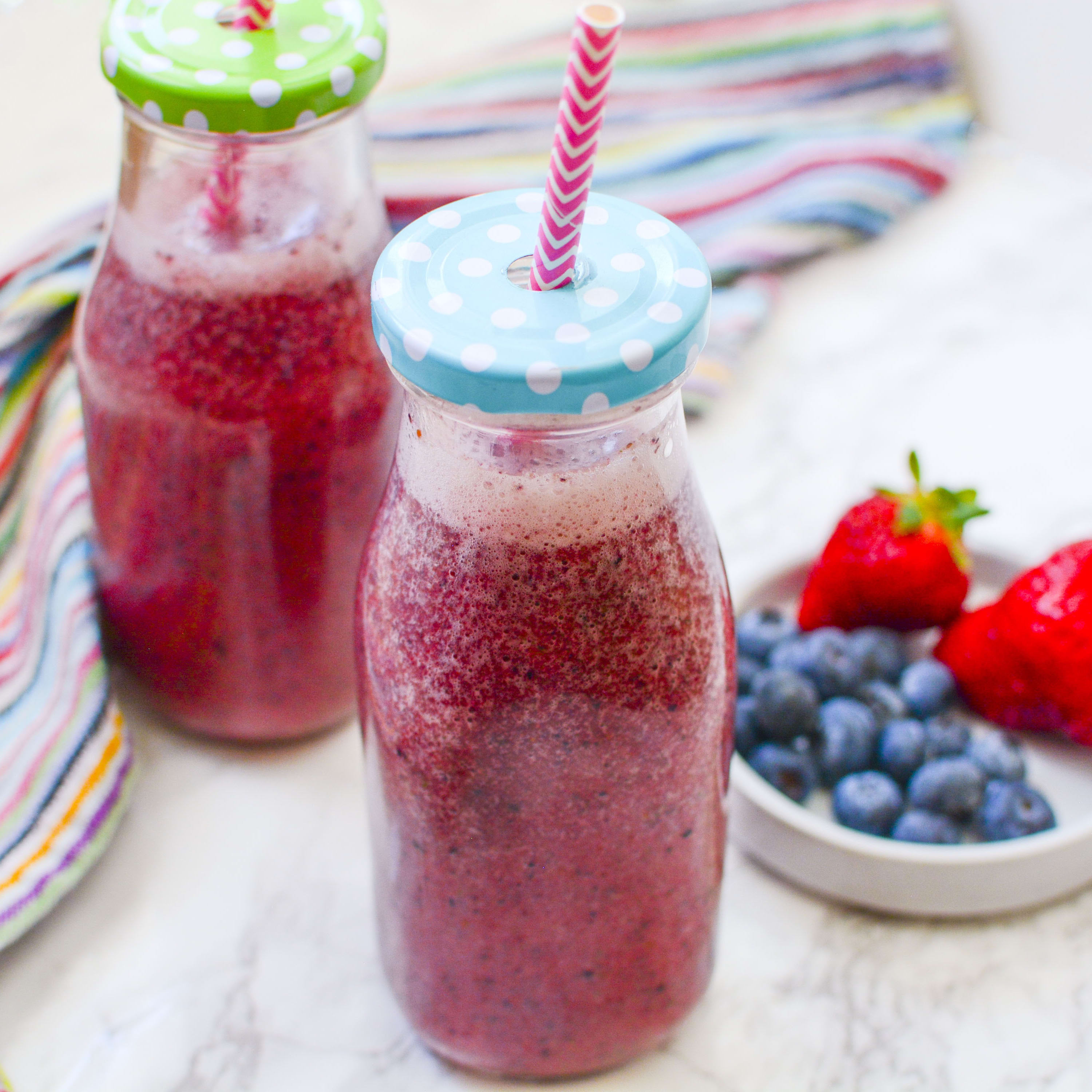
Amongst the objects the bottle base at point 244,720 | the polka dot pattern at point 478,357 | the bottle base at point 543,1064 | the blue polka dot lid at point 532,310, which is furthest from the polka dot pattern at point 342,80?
the bottle base at point 543,1064

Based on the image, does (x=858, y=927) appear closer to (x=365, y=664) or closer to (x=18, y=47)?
(x=365, y=664)

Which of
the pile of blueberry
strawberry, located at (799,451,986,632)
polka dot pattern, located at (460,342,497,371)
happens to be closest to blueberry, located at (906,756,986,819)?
the pile of blueberry

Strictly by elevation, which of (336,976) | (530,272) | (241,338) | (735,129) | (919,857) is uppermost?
(530,272)

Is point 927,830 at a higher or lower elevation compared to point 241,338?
lower

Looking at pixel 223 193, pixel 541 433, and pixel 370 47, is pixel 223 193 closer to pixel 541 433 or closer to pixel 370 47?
pixel 370 47

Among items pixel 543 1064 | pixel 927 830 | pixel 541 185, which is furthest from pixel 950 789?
pixel 541 185

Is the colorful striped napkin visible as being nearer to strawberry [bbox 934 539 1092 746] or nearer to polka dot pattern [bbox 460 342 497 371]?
strawberry [bbox 934 539 1092 746]

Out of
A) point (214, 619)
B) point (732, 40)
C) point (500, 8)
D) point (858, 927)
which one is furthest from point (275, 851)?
point (500, 8)
